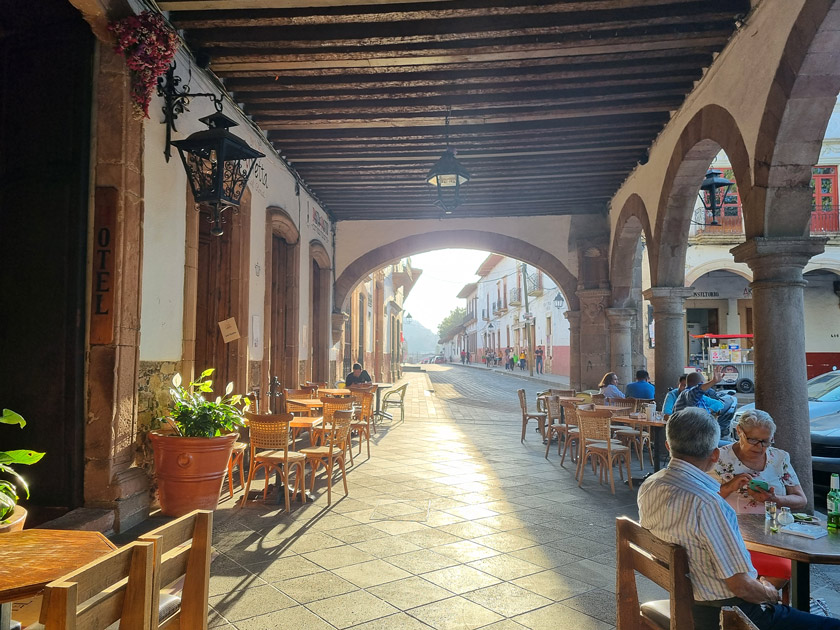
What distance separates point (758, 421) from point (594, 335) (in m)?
7.42

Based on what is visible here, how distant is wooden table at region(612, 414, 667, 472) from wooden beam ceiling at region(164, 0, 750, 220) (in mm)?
3119

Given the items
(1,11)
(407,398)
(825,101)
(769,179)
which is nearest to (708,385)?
(769,179)

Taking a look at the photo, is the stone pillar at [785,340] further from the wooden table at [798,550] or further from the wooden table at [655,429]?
the wooden table at [798,550]

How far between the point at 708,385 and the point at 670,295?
1.68 meters

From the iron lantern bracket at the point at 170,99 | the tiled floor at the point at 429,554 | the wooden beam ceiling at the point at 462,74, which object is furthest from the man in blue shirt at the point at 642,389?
the iron lantern bracket at the point at 170,99

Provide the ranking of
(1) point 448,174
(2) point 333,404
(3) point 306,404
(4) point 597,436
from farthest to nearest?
(3) point 306,404 → (1) point 448,174 → (2) point 333,404 → (4) point 597,436

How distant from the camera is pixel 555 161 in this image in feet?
24.9

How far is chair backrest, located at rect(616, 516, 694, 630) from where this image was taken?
166 centimetres

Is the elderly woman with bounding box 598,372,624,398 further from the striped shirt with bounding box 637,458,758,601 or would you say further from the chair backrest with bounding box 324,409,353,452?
the striped shirt with bounding box 637,458,758,601

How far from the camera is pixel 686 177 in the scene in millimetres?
6102

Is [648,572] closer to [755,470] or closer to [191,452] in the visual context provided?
[755,470]

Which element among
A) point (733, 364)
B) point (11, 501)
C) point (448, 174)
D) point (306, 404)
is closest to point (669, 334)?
point (448, 174)

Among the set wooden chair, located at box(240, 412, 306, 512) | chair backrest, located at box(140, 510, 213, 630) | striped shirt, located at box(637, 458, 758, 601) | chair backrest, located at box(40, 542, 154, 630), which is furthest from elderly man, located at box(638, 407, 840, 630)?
wooden chair, located at box(240, 412, 306, 512)

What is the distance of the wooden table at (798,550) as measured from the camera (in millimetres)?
2053
